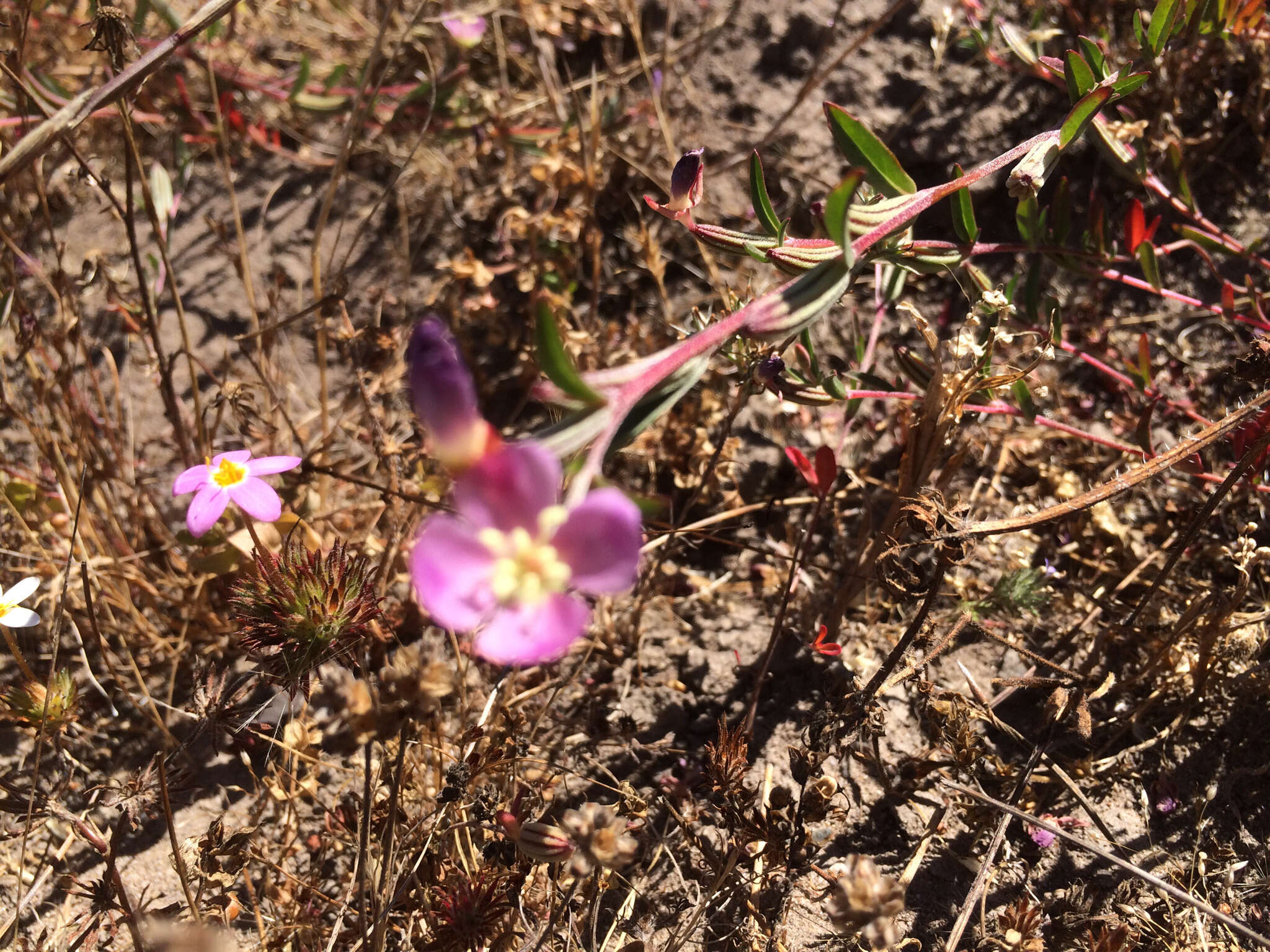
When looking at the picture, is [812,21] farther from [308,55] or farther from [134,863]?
[134,863]

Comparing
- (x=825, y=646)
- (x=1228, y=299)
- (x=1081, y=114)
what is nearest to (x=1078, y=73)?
(x=1081, y=114)

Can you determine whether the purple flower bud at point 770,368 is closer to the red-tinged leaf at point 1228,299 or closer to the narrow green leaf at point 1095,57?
the narrow green leaf at point 1095,57

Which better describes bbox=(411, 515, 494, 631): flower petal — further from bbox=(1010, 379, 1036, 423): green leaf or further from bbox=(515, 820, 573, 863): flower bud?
bbox=(1010, 379, 1036, 423): green leaf

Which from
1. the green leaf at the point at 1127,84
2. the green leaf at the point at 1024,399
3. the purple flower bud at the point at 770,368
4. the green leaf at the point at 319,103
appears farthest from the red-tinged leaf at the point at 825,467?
the green leaf at the point at 319,103

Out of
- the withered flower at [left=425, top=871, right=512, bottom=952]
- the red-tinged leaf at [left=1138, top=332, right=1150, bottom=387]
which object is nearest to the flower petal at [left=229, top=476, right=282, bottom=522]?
the withered flower at [left=425, top=871, right=512, bottom=952]

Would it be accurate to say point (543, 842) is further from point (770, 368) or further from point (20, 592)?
point (20, 592)

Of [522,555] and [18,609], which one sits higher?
[18,609]
